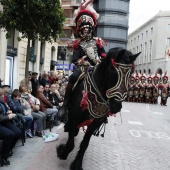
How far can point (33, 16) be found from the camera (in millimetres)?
11109

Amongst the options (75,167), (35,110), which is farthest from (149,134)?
(75,167)

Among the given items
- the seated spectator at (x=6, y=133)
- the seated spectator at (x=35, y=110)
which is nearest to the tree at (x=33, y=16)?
the seated spectator at (x=35, y=110)

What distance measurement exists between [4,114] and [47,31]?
5.89 meters

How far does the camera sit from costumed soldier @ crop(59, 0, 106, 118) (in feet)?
19.1

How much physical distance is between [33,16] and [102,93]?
6.87 meters

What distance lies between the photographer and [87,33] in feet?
20.1

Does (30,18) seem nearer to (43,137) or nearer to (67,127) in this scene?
(43,137)

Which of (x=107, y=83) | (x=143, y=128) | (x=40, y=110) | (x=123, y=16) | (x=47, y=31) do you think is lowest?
(x=143, y=128)

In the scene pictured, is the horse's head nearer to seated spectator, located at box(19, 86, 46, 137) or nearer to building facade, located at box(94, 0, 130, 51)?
seated spectator, located at box(19, 86, 46, 137)

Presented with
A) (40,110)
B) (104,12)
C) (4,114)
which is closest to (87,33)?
(4,114)

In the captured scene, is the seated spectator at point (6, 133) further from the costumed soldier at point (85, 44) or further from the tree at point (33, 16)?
the tree at point (33, 16)

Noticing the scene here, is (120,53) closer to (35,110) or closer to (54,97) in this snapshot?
(35,110)

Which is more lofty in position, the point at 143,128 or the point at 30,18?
the point at 30,18

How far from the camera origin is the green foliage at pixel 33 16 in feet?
35.6
